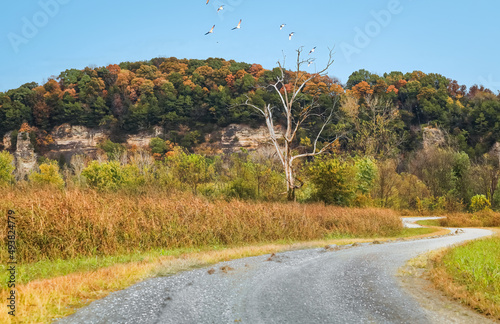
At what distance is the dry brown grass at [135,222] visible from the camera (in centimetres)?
1093

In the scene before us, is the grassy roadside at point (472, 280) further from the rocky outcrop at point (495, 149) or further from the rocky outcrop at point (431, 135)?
the rocky outcrop at point (431, 135)

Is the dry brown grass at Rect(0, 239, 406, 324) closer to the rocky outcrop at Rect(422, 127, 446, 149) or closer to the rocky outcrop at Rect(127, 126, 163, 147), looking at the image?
the rocky outcrop at Rect(422, 127, 446, 149)

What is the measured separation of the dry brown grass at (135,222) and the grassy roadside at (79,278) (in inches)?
34.8

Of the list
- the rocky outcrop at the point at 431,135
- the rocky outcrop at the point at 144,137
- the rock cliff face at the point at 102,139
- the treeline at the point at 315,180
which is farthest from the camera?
the rocky outcrop at the point at 144,137

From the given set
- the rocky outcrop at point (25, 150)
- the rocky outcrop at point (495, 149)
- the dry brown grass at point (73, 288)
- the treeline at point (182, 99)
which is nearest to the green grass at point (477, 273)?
the dry brown grass at point (73, 288)

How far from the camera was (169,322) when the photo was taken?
17.1 ft

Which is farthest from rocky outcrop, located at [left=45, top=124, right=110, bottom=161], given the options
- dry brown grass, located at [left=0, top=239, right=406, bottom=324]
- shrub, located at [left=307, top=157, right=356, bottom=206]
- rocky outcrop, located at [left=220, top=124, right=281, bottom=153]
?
dry brown grass, located at [left=0, top=239, right=406, bottom=324]

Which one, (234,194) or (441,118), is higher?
(441,118)

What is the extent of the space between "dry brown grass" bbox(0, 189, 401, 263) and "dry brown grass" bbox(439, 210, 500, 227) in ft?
64.6

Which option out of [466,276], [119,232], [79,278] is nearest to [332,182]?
[119,232]

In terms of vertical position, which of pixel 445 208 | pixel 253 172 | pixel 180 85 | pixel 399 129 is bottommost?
pixel 445 208

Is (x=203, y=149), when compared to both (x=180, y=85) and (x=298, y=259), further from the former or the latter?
(x=298, y=259)

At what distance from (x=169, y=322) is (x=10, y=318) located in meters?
2.05

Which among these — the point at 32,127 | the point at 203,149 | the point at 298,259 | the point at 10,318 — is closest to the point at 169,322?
the point at 10,318
